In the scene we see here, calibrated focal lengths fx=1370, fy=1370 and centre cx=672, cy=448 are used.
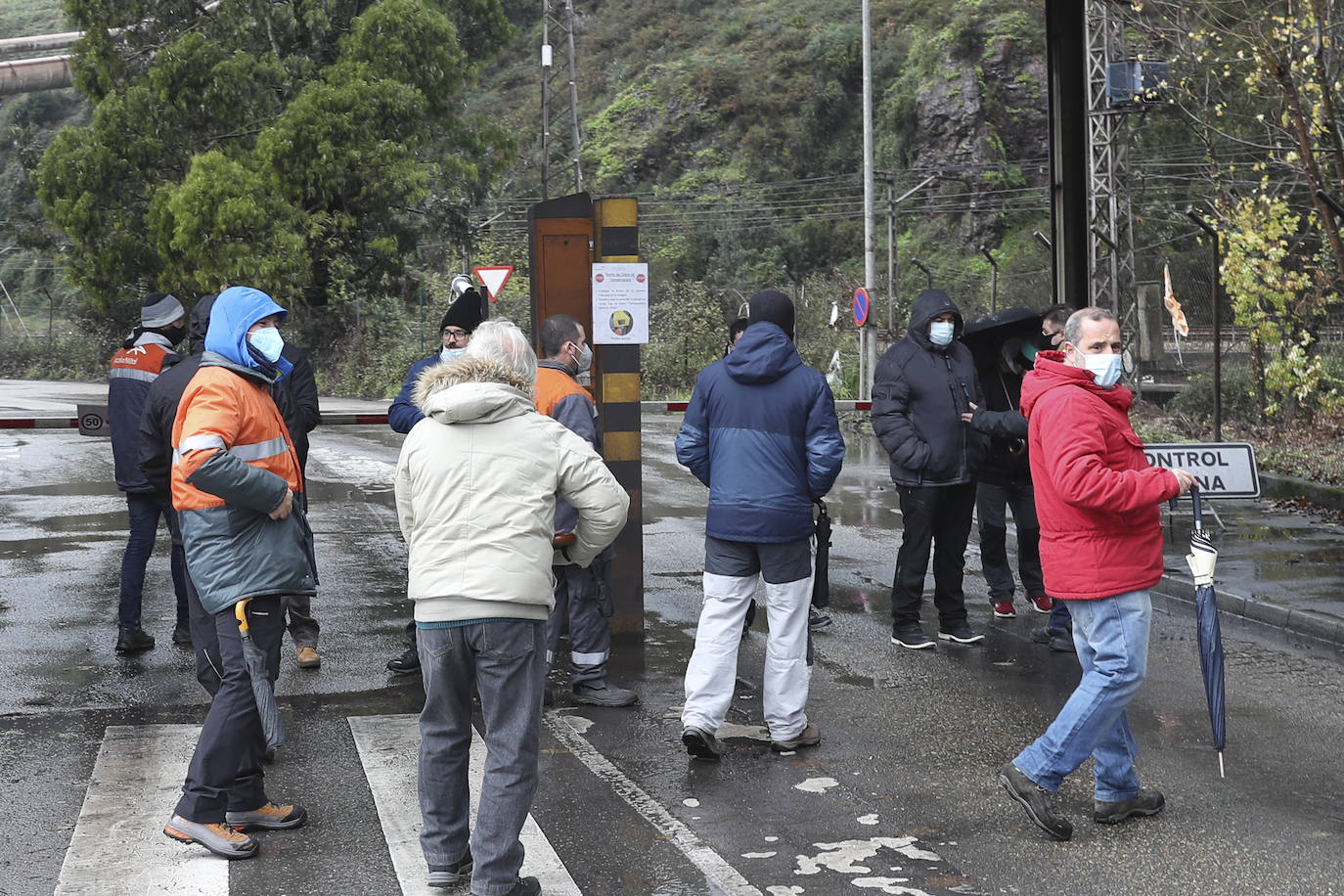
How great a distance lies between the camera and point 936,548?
8297 mm

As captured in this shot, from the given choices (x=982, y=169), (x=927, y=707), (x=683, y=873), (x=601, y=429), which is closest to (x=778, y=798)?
(x=683, y=873)

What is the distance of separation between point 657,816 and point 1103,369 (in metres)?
2.38

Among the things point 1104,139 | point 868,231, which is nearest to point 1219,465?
point 1104,139

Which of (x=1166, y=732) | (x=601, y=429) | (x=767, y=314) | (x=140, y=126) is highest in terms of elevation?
(x=140, y=126)

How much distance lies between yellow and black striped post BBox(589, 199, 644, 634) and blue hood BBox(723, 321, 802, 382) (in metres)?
1.89

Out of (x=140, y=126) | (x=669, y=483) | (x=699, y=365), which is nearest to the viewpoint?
(x=669, y=483)

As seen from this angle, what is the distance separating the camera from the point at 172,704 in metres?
6.87

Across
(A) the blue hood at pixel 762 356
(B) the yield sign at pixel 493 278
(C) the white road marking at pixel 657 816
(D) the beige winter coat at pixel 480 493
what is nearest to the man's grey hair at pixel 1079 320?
(A) the blue hood at pixel 762 356

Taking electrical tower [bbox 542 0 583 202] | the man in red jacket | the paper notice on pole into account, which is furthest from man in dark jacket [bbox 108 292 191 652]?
electrical tower [bbox 542 0 583 202]

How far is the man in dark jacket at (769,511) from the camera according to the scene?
19.7 ft

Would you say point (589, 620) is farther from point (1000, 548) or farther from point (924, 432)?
point (1000, 548)

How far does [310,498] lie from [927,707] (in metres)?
9.54

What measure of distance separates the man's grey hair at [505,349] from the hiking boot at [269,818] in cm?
188

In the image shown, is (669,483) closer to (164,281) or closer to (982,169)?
(164,281)
